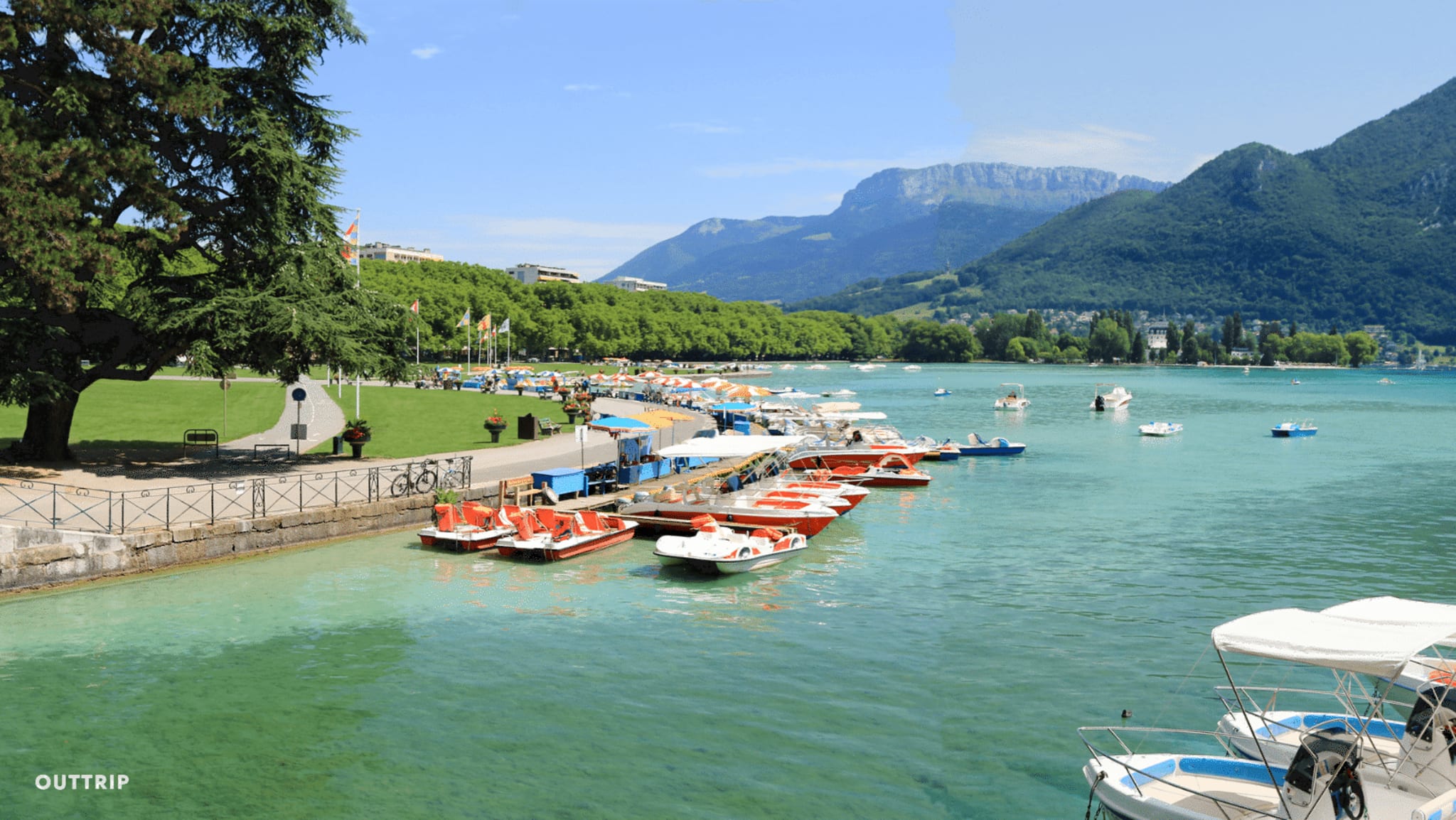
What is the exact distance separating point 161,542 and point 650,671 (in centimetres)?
1361

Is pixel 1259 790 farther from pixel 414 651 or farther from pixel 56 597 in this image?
pixel 56 597

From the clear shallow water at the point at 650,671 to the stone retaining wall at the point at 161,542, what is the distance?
1.78 ft

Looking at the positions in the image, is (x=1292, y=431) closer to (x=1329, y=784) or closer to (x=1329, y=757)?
(x=1329, y=757)

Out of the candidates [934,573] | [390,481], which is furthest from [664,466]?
[934,573]

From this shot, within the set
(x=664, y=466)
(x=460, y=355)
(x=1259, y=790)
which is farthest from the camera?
(x=460, y=355)

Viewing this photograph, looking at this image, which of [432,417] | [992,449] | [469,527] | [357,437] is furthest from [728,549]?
[992,449]

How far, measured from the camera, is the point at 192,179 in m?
33.6

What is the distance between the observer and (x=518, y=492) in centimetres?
3209

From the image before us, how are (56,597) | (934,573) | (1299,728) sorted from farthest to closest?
(934,573)
(56,597)
(1299,728)

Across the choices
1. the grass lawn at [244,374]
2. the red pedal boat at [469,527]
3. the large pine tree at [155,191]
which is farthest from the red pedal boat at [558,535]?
the grass lawn at [244,374]

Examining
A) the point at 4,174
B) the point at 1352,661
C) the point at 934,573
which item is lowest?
the point at 934,573

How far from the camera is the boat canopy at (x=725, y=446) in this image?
35.4 meters

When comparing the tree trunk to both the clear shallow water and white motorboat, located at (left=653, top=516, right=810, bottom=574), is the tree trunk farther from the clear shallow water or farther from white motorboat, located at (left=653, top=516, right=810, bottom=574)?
white motorboat, located at (left=653, top=516, right=810, bottom=574)

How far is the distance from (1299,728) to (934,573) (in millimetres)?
14270
